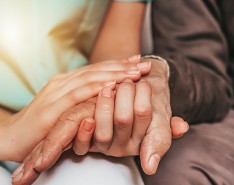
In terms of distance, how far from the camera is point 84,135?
0.65m

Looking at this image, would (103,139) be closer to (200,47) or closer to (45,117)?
(45,117)

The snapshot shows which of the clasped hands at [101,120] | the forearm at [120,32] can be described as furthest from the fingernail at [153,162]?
the forearm at [120,32]

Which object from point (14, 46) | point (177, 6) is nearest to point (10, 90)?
point (14, 46)

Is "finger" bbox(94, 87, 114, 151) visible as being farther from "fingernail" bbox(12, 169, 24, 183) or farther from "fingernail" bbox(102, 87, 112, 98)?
"fingernail" bbox(12, 169, 24, 183)

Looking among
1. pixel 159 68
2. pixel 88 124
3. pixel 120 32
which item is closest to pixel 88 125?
pixel 88 124

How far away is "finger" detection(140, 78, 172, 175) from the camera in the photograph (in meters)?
0.63

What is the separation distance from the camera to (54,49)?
87 cm

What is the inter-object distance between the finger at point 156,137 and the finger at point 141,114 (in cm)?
1

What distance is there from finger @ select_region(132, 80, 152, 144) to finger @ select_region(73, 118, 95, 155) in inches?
2.7

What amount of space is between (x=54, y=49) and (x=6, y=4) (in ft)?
0.41

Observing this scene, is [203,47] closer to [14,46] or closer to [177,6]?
[177,6]

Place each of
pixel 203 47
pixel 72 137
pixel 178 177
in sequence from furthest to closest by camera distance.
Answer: pixel 203 47 < pixel 178 177 < pixel 72 137

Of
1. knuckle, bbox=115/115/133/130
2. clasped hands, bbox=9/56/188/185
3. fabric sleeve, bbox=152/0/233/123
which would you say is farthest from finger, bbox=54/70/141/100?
fabric sleeve, bbox=152/0/233/123

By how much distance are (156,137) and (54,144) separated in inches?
6.0
